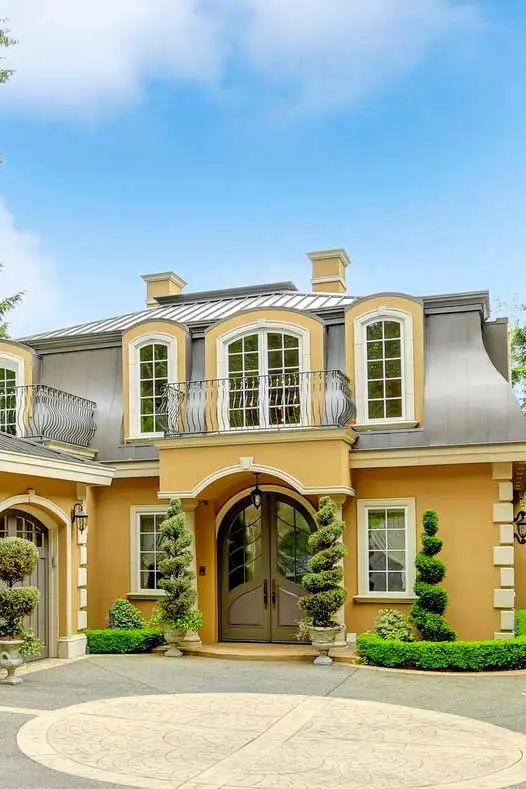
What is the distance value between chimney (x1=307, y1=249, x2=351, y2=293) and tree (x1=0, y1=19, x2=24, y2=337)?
9.20 meters

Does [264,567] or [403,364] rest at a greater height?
[403,364]

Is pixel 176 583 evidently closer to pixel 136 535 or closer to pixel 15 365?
pixel 136 535

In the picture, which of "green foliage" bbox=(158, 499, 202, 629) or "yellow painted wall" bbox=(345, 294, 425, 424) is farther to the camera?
"yellow painted wall" bbox=(345, 294, 425, 424)

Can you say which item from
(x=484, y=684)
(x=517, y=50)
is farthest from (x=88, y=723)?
(x=517, y=50)

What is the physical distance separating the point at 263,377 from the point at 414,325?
112 inches

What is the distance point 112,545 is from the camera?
16453 millimetres

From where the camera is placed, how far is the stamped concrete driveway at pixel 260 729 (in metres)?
7.60

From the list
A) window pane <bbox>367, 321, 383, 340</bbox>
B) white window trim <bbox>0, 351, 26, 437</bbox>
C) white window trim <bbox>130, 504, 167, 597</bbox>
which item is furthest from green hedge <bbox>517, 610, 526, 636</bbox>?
white window trim <bbox>0, 351, 26, 437</bbox>

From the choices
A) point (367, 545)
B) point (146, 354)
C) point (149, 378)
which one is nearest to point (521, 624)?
point (367, 545)

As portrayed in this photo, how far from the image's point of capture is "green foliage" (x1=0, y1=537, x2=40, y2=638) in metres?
11.9

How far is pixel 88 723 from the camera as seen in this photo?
9578 mm

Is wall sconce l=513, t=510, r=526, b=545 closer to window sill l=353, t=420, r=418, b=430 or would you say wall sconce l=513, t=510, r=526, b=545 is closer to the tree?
window sill l=353, t=420, r=418, b=430

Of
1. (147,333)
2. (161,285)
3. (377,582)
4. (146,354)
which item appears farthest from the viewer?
(161,285)

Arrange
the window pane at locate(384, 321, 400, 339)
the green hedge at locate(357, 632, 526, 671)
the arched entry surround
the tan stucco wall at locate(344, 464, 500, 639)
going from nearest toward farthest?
the green hedge at locate(357, 632, 526, 671) → the arched entry surround → the tan stucco wall at locate(344, 464, 500, 639) → the window pane at locate(384, 321, 400, 339)
